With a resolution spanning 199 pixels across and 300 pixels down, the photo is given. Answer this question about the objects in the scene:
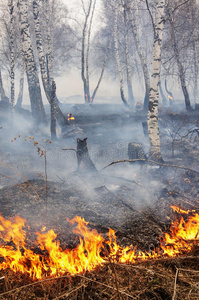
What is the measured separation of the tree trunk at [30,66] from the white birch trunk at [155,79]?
7131mm

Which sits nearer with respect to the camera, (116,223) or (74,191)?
(116,223)

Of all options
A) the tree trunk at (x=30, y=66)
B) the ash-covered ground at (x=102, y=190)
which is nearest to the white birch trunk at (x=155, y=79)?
the ash-covered ground at (x=102, y=190)

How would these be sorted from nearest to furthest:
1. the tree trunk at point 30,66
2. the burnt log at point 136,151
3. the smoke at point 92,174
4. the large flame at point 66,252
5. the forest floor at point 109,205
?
the forest floor at point 109,205
the large flame at point 66,252
the smoke at point 92,174
the burnt log at point 136,151
the tree trunk at point 30,66

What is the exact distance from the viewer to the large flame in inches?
115

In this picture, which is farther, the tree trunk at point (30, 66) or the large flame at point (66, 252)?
the tree trunk at point (30, 66)

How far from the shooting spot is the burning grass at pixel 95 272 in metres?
2.34

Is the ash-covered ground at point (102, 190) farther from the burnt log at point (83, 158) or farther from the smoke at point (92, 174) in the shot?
the burnt log at point (83, 158)

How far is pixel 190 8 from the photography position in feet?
55.3

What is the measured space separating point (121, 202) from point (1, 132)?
1068cm

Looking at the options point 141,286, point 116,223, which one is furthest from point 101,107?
point 141,286

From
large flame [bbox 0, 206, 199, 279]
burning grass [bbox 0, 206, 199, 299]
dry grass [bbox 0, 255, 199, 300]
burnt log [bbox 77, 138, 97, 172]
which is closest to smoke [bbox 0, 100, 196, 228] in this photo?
burnt log [bbox 77, 138, 97, 172]

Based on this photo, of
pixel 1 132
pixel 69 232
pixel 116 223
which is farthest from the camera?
pixel 1 132

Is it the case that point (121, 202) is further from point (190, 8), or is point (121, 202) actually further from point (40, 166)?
point (190, 8)

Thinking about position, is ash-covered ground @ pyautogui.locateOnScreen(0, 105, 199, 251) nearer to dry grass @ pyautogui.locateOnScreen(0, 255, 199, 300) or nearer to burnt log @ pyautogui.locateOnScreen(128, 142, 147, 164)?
burnt log @ pyautogui.locateOnScreen(128, 142, 147, 164)
